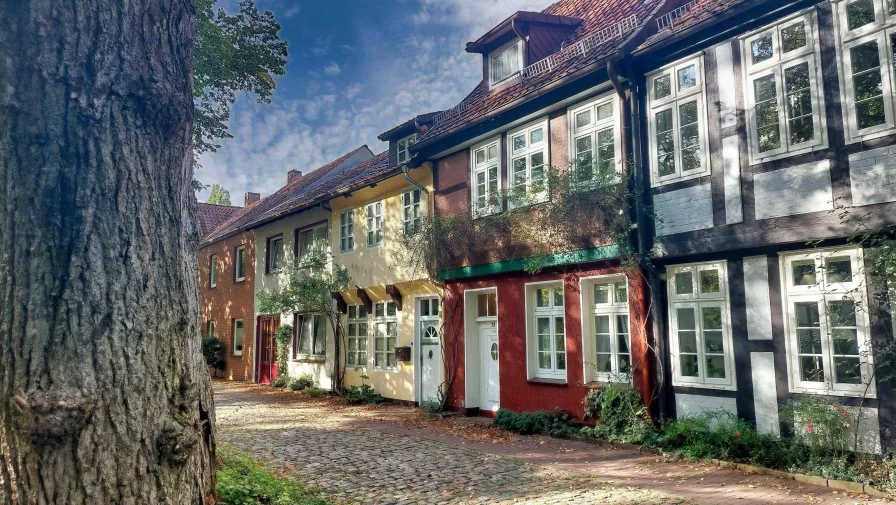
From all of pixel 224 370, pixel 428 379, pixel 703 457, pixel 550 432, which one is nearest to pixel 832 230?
pixel 703 457

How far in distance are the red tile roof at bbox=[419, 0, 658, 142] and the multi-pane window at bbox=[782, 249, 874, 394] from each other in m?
4.15

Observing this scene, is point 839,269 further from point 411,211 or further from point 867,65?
point 411,211

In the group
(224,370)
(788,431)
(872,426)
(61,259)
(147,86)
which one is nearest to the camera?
(61,259)

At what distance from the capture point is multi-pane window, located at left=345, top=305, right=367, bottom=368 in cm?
1706

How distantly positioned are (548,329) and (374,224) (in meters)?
6.50

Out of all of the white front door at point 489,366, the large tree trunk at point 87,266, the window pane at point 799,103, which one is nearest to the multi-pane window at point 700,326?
the window pane at point 799,103

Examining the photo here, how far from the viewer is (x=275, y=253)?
21.9 m

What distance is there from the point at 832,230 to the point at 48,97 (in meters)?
7.76

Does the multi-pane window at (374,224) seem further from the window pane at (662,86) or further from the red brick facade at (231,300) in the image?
the window pane at (662,86)

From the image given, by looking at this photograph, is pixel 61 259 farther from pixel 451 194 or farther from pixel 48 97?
pixel 451 194

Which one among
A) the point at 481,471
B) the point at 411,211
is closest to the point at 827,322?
the point at 481,471

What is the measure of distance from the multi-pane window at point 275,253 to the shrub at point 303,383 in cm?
392

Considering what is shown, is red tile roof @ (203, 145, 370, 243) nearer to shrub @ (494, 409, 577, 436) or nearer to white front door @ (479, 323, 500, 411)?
white front door @ (479, 323, 500, 411)

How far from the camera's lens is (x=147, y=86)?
3271 millimetres
